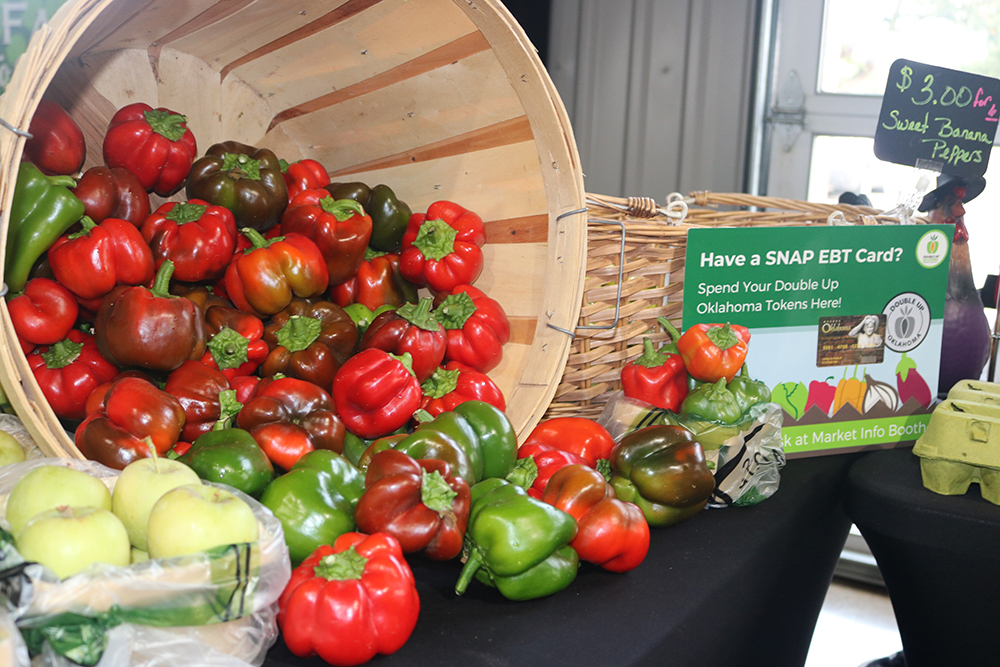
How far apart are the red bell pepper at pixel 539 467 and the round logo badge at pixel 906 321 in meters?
0.75

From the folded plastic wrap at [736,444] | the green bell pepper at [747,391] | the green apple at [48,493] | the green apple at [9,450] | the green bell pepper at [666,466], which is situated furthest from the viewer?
the green bell pepper at [747,391]

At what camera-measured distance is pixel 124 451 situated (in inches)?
42.9

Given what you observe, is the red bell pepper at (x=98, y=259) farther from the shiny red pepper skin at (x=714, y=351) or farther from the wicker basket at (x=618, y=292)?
the shiny red pepper skin at (x=714, y=351)

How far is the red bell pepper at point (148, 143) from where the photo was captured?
4.72 feet

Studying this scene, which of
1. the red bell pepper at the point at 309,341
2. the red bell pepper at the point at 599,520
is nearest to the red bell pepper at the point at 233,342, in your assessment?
the red bell pepper at the point at 309,341

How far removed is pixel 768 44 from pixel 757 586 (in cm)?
296

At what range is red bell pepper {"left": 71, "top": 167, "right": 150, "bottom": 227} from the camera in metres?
1.32

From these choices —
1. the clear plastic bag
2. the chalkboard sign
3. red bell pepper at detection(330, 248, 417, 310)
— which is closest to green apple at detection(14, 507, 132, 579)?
the clear plastic bag

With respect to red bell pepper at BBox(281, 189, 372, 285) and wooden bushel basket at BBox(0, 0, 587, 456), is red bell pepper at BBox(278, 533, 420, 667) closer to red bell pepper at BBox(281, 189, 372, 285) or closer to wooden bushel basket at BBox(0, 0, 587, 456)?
wooden bushel basket at BBox(0, 0, 587, 456)

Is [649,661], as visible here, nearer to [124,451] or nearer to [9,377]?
[124,451]

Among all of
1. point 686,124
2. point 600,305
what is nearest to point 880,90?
point 686,124

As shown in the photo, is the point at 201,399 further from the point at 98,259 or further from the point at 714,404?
the point at 714,404

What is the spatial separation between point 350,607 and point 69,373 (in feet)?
2.31

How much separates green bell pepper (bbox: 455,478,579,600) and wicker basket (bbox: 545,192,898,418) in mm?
513
